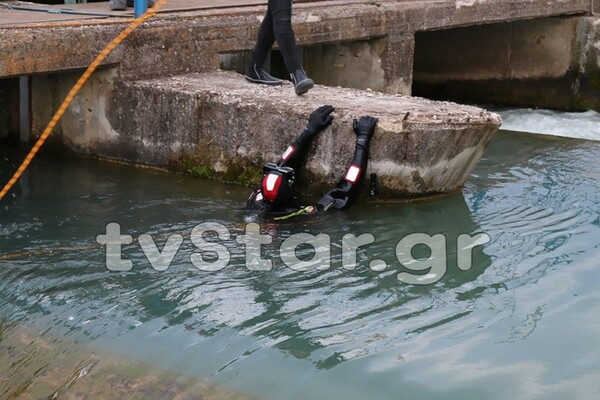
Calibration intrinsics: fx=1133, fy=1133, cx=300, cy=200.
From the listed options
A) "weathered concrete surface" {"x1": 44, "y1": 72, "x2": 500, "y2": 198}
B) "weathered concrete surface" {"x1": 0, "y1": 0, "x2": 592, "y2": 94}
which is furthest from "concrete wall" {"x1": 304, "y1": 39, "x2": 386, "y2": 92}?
"weathered concrete surface" {"x1": 44, "y1": 72, "x2": 500, "y2": 198}

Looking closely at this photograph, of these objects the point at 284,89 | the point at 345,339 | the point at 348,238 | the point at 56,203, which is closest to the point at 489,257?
the point at 348,238

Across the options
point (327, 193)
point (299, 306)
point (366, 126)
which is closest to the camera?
point (299, 306)

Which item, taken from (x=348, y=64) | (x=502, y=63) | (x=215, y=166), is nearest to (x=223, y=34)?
(x=215, y=166)

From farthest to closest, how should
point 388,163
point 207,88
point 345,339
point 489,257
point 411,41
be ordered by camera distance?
point 411,41
point 207,88
point 388,163
point 489,257
point 345,339

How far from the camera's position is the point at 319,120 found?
864 cm

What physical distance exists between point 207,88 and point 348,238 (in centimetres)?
220

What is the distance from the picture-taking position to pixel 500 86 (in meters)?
15.2

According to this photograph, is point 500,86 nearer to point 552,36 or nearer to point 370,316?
point 552,36

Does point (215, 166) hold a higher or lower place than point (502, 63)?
lower

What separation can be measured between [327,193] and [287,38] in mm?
1359

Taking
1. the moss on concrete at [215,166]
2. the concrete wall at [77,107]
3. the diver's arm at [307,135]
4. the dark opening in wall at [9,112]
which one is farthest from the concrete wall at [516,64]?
the diver's arm at [307,135]

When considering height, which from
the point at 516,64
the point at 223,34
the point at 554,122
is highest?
the point at 223,34

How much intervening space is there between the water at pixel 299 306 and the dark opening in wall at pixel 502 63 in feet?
18.9

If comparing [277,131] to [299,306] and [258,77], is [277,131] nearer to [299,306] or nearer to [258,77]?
[258,77]
